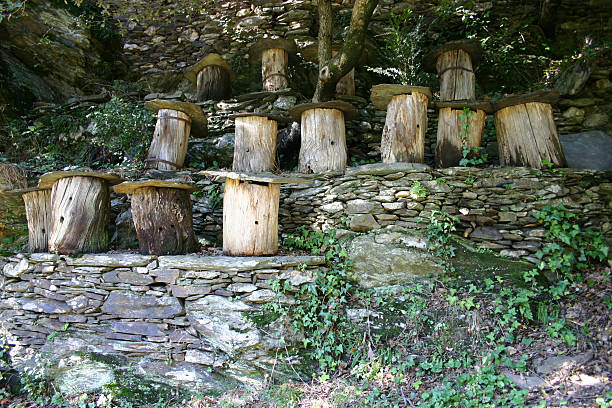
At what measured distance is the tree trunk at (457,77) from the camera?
5641 millimetres

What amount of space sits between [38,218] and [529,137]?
6176mm

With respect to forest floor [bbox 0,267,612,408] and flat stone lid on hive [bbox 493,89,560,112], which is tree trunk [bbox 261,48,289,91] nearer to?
flat stone lid on hive [bbox 493,89,560,112]

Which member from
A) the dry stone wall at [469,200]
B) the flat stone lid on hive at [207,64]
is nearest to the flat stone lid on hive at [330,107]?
the dry stone wall at [469,200]

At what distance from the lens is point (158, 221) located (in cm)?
420

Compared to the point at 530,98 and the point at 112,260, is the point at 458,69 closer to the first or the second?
the point at 530,98

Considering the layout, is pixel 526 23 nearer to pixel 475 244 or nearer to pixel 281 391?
pixel 475 244

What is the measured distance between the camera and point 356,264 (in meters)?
4.17

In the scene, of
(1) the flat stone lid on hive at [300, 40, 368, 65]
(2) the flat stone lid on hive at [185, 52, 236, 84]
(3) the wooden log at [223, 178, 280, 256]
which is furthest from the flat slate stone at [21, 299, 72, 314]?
(1) the flat stone lid on hive at [300, 40, 368, 65]

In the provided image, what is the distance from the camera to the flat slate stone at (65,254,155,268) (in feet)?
13.1

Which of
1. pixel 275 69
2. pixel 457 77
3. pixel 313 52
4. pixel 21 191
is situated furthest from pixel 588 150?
pixel 21 191

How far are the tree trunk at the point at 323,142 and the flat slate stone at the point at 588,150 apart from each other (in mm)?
2929

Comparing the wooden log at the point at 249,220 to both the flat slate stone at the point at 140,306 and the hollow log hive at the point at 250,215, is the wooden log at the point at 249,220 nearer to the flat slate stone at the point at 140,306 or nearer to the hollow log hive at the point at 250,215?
the hollow log hive at the point at 250,215

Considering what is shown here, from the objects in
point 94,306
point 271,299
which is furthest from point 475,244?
point 94,306

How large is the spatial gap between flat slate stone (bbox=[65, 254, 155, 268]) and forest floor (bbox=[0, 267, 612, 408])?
4.46 feet
